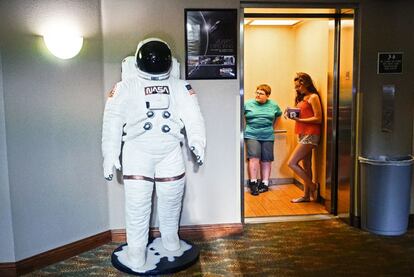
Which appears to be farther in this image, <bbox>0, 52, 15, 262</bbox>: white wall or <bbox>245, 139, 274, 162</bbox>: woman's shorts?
<bbox>245, 139, 274, 162</bbox>: woman's shorts

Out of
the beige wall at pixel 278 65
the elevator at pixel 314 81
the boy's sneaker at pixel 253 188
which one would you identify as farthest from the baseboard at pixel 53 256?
the beige wall at pixel 278 65

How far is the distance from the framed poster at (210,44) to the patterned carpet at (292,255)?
139 centimetres

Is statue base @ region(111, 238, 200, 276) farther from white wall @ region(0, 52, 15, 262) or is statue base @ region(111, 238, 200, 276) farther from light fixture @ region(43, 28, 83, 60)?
light fixture @ region(43, 28, 83, 60)

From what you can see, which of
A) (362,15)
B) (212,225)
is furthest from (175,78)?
(362,15)

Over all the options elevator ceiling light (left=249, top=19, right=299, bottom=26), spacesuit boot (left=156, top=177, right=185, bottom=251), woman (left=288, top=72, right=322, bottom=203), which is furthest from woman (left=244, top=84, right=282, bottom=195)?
spacesuit boot (left=156, top=177, right=185, bottom=251)

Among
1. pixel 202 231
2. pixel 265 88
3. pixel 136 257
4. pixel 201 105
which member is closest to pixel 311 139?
pixel 265 88

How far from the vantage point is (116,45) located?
338 cm

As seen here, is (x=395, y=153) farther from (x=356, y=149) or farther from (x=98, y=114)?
(x=98, y=114)

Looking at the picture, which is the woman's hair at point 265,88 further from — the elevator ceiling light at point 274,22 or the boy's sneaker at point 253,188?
the boy's sneaker at point 253,188

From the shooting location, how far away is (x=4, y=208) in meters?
2.88

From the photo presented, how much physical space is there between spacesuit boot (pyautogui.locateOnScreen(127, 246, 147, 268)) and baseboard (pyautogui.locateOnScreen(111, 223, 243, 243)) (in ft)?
1.80

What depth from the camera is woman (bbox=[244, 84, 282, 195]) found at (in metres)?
4.96

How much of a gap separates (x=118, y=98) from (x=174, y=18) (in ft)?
2.85

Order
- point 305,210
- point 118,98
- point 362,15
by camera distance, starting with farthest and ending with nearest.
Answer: point 305,210 < point 362,15 < point 118,98
